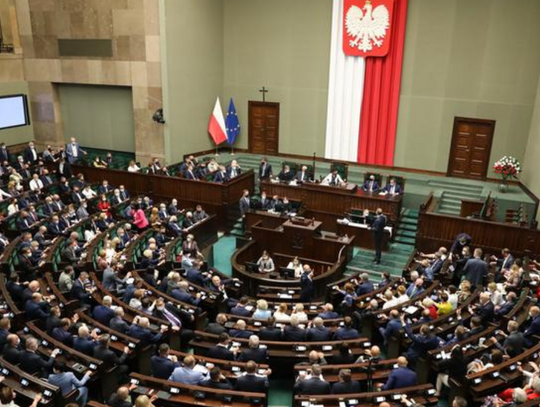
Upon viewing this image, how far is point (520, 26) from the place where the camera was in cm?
1577

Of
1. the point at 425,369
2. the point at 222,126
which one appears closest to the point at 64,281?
the point at 425,369

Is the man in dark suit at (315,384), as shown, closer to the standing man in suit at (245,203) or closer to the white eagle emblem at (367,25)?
the standing man in suit at (245,203)

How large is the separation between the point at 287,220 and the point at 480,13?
31.1 ft

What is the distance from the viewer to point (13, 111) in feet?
65.1

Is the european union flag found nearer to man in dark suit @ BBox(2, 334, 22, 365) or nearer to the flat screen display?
the flat screen display

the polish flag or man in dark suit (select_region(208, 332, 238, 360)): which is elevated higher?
the polish flag

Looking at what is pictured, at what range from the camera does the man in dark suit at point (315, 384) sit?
6.46 meters

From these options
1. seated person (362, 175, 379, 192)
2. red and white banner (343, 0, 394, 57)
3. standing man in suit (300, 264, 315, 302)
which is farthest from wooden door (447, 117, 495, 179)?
standing man in suit (300, 264, 315, 302)

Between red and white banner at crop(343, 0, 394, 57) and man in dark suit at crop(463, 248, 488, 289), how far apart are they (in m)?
9.32

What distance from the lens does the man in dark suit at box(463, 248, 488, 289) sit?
416 inches

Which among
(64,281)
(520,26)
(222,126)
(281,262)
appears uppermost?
(520,26)

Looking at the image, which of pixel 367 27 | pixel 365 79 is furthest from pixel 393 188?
pixel 367 27

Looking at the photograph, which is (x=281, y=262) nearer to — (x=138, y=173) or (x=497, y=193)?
(x=138, y=173)

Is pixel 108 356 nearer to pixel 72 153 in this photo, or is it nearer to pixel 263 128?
Answer: pixel 72 153
